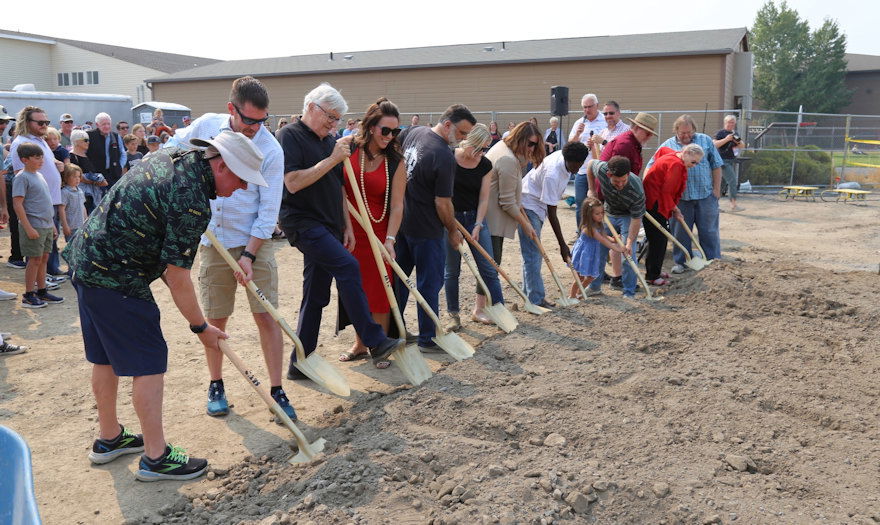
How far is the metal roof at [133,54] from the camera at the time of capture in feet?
129

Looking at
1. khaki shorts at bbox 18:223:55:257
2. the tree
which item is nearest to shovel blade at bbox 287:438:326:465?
khaki shorts at bbox 18:223:55:257

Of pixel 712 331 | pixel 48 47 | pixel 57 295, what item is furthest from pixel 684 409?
pixel 48 47

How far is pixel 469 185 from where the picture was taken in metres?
6.10

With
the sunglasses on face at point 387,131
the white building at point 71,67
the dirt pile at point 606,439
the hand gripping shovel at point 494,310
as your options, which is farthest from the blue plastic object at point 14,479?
the white building at point 71,67

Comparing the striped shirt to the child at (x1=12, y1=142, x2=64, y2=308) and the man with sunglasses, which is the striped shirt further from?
the child at (x1=12, y1=142, x2=64, y2=308)

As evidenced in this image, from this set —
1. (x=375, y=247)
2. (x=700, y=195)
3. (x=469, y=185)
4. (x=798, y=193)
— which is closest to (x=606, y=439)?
(x=375, y=247)

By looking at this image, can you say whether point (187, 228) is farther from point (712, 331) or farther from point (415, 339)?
point (712, 331)

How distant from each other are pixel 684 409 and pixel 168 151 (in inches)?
129

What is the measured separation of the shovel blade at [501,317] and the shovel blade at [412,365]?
1225mm

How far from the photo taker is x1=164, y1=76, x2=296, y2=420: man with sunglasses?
4086mm

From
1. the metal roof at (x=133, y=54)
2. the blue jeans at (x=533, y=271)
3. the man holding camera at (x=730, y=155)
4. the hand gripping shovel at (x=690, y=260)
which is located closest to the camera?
the blue jeans at (x=533, y=271)

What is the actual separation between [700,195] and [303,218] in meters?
5.45

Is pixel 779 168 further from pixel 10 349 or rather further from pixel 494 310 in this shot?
pixel 10 349

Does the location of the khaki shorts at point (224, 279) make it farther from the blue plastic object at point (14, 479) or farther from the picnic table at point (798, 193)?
the picnic table at point (798, 193)
